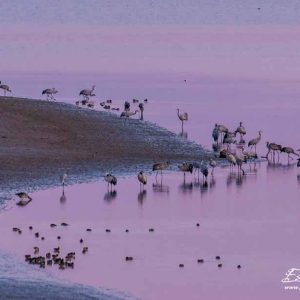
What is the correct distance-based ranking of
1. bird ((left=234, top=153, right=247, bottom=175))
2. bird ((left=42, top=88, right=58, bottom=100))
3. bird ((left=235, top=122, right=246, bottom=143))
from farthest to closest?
bird ((left=42, top=88, right=58, bottom=100)), bird ((left=235, top=122, right=246, bottom=143)), bird ((left=234, top=153, right=247, bottom=175))

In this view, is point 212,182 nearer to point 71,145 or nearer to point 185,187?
point 185,187

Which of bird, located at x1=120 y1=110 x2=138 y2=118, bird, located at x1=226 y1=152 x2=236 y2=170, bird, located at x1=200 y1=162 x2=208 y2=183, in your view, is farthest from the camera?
bird, located at x1=120 y1=110 x2=138 y2=118

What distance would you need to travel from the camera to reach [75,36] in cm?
5266

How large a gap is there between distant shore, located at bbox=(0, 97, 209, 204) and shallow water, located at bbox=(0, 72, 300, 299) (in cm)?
91

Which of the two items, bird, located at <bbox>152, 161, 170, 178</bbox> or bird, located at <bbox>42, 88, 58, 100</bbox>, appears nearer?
bird, located at <bbox>152, 161, 170, 178</bbox>

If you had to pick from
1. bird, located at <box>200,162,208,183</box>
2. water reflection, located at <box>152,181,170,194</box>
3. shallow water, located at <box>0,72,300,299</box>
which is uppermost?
bird, located at <box>200,162,208,183</box>

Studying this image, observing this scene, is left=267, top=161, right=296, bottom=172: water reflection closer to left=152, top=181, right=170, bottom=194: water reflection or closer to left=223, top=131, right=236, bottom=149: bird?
left=223, top=131, right=236, bottom=149: bird

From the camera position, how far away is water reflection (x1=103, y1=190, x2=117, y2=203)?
21.7 metres

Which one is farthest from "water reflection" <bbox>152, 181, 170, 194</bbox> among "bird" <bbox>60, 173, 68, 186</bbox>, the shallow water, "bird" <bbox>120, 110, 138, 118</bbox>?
"bird" <bbox>120, 110, 138, 118</bbox>

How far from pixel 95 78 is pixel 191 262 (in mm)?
25496

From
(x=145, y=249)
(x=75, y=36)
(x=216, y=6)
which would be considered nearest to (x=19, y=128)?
(x=145, y=249)

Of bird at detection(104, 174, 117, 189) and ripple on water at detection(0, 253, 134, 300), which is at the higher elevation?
bird at detection(104, 174, 117, 189)

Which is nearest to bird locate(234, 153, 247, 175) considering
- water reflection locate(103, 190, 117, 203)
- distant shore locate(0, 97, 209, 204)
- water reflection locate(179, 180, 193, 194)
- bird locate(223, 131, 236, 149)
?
distant shore locate(0, 97, 209, 204)

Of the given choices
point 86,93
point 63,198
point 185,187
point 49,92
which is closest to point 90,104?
point 86,93
